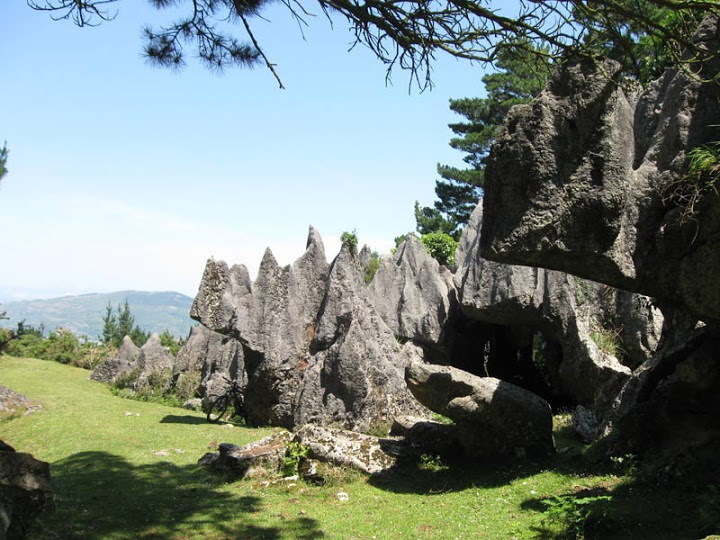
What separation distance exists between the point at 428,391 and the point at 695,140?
545cm

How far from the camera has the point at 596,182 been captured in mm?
→ 7016

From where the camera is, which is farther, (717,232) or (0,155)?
(0,155)

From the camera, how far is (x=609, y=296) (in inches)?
532

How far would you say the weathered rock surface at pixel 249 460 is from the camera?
33.5ft

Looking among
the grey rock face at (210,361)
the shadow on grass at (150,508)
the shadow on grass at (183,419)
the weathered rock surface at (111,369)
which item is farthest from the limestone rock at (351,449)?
the weathered rock surface at (111,369)

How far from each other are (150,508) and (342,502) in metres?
2.65

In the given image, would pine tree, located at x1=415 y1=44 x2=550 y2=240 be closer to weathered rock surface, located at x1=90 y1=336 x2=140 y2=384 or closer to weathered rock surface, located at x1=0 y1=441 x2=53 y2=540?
weathered rock surface, located at x1=90 y1=336 x2=140 y2=384

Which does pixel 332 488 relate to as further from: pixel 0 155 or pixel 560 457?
pixel 0 155

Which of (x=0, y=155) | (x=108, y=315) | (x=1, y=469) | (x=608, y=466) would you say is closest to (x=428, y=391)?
(x=608, y=466)

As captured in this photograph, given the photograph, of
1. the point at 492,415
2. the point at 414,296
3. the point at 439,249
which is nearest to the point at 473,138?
the point at 439,249

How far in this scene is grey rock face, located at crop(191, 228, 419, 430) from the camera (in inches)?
555

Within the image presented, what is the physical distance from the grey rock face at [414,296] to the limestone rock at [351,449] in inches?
312

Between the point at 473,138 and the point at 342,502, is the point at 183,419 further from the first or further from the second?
the point at 473,138

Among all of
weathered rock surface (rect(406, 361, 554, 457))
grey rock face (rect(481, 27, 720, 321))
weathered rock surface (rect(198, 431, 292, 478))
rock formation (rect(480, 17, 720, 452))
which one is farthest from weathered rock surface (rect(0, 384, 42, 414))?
grey rock face (rect(481, 27, 720, 321))
